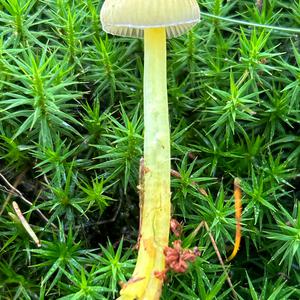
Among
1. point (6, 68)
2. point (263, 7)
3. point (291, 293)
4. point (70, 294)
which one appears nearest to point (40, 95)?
point (6, 68)

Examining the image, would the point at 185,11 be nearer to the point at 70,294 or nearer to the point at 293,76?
the point at 293,76

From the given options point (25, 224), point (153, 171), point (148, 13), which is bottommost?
point (25, 224)

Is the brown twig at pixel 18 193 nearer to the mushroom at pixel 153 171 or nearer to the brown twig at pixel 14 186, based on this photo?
A: the brown twig at pixel 14 186

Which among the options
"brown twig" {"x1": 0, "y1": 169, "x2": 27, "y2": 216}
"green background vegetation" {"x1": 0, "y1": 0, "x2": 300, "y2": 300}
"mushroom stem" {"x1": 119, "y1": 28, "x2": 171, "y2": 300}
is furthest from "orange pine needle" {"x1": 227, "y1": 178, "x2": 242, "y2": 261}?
"brown twig" {"x1": 0, "y1": 169, "x2": 27, "y2": 216}

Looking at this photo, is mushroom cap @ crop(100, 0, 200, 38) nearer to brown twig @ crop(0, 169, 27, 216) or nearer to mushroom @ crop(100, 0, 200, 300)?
mushroom @ crop(100, 0, 200, 300)

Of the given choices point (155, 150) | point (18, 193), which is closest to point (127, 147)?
point (155, 150)

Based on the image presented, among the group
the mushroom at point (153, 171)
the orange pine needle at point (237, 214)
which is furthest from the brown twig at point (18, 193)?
the orange pine needle at point (237, 214)

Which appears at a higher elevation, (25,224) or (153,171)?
(153,171)

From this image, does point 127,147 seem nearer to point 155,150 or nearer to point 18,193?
point 155,150
